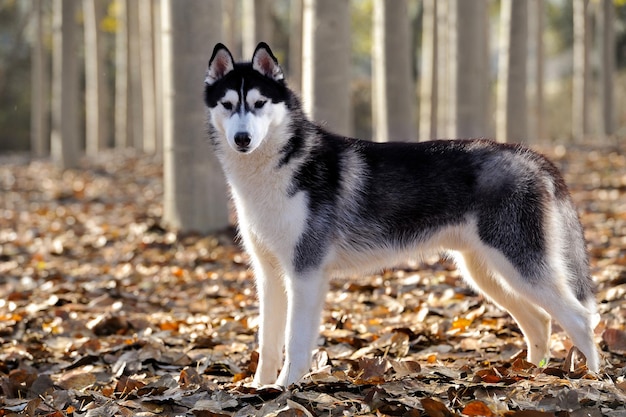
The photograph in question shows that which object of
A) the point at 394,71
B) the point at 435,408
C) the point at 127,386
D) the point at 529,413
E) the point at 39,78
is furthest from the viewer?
the point at 39,78

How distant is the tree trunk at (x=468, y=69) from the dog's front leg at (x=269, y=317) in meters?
7.48

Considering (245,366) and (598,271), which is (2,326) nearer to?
(245,366)

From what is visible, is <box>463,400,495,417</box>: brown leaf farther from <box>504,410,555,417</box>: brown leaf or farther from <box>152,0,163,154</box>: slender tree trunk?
<box>152,0,163,154</box>: slender tree trunk

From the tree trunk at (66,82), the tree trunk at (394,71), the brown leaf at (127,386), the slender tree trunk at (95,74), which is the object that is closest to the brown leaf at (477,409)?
the brown leaf at (127,386)

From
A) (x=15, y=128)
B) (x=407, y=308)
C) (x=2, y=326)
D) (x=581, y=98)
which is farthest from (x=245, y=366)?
(x=15, y=128)

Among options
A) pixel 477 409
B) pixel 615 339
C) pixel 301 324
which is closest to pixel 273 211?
pixel 301 324

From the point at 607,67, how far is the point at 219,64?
61.1 ft

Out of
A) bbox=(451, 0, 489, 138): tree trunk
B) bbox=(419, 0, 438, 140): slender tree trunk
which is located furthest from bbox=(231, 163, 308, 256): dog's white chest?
bbox=(419, 0, 438, 140): slender tree trunk

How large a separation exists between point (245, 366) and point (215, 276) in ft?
8.77

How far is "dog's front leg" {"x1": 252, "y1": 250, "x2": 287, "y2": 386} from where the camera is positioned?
15.0ft

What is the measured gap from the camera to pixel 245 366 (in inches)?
197

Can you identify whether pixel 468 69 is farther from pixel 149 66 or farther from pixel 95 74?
pixel 95 74

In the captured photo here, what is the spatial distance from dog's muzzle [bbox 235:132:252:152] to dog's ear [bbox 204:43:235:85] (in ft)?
2.02

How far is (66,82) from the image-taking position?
Answer: 1531 cm
